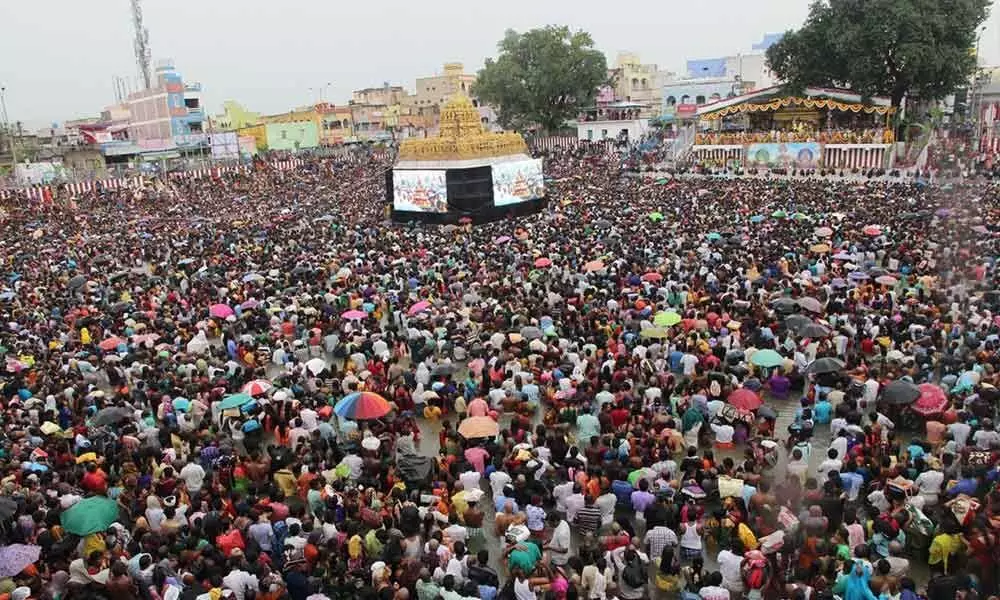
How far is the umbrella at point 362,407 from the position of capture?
946 centimetres

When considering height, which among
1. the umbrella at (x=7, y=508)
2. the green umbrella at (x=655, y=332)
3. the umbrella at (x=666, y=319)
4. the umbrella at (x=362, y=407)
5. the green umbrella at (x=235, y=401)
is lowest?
the umbrella at (x=7, y=508)

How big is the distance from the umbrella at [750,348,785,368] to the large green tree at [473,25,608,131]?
41.1 m

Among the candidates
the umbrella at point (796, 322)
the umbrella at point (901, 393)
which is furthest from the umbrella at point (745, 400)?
the umbrella at point (796, 322)

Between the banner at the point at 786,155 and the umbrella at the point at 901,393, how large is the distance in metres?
28.6

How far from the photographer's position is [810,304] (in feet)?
42.2

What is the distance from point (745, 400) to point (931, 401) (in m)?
2.04

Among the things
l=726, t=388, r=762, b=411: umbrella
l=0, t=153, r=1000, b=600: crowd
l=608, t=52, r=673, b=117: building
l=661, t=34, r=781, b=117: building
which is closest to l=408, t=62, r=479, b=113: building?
l=608, t=52, r=673, b=117: building

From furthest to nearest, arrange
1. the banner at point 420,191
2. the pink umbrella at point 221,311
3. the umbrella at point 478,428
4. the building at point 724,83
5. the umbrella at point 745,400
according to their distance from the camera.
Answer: the building at point 724,83
the banner at point 420,191
the pink umbrella at point 221,311
the umbrella at point 745,400
the umbrella at point 478,428

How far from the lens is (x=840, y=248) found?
17047 mm

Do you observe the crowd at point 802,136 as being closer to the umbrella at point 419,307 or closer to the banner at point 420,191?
the banner at point 420,191

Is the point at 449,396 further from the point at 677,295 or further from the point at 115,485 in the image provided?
the point at 677,295

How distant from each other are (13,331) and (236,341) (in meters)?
4.73

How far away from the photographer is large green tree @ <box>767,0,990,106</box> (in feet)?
110

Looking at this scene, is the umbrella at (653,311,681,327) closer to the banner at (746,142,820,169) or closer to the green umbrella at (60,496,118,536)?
the green umbrella at (60,496,118,536)
